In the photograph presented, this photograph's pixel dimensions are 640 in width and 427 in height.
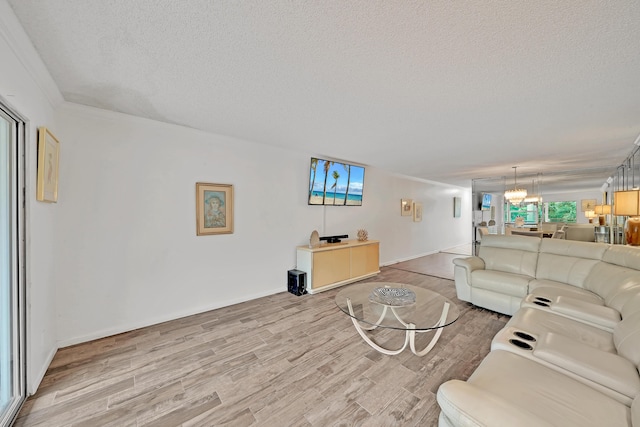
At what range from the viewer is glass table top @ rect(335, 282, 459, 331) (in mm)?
2215

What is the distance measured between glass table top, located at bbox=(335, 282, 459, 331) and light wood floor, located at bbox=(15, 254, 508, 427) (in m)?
0.37

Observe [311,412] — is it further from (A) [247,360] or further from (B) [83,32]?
(B) [83,32]

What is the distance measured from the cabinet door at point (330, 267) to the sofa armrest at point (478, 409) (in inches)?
120

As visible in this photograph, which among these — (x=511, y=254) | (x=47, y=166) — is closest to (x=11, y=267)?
(x=47, y=166)

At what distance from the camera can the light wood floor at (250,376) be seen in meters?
1.67

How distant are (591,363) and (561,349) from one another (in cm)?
14

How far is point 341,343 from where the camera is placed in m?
2.58

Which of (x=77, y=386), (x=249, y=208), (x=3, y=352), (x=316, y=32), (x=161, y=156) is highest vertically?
(x=316, y=32)

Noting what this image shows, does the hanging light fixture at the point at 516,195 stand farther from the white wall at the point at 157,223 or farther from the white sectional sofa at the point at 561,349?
the white wall at the point at 157,223

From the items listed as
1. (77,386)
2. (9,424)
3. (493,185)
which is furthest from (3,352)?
(493,185)

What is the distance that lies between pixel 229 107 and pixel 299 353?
2.58m

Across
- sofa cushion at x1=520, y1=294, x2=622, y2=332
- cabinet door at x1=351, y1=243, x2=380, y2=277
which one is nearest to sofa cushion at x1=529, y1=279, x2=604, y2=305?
sofa cushion at x1=520, y1=294, x2=622, y2=332

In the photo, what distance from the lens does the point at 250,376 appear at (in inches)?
81.4

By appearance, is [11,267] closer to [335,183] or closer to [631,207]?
[335,183]
